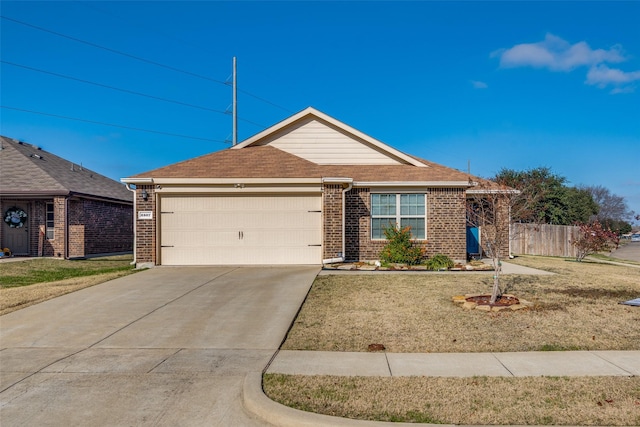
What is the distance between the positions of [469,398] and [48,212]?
65.4 ft

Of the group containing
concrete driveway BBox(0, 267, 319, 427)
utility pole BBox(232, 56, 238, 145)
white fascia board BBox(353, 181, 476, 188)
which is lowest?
concrete driveway BBox(0, 267, 319, 427)

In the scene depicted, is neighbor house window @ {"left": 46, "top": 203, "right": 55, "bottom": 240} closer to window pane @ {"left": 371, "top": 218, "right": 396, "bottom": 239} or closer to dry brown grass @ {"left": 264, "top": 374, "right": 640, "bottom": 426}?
window pane @ {"left": 371, "top": 218, "right": 396, "bottom": 239}

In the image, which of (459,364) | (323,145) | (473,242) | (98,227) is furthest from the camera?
(98,227)

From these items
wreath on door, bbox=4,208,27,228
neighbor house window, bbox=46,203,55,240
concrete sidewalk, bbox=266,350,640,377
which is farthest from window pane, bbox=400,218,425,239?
wreath on door, bbox=4,208,27,228

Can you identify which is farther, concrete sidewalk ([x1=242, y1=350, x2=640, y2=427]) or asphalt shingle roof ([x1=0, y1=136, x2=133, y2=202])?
asphalt shingle roof ([x1=0, y1=136, x2=133, y2=202])

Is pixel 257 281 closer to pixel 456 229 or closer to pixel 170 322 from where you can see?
pixel 170 322

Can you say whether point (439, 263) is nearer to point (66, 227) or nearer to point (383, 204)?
point (383, 204)

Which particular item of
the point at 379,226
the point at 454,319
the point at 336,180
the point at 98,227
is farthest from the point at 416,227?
the point at 98,227

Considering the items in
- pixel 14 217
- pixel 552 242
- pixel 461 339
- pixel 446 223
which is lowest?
pixel 461 339

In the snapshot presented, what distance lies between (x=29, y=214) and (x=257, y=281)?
1379 cm

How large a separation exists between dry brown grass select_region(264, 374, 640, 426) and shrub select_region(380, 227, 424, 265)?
9.14m

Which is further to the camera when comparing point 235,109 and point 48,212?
point 235,109

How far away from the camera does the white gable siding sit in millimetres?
16828

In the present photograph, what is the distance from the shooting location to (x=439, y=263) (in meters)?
13.4
